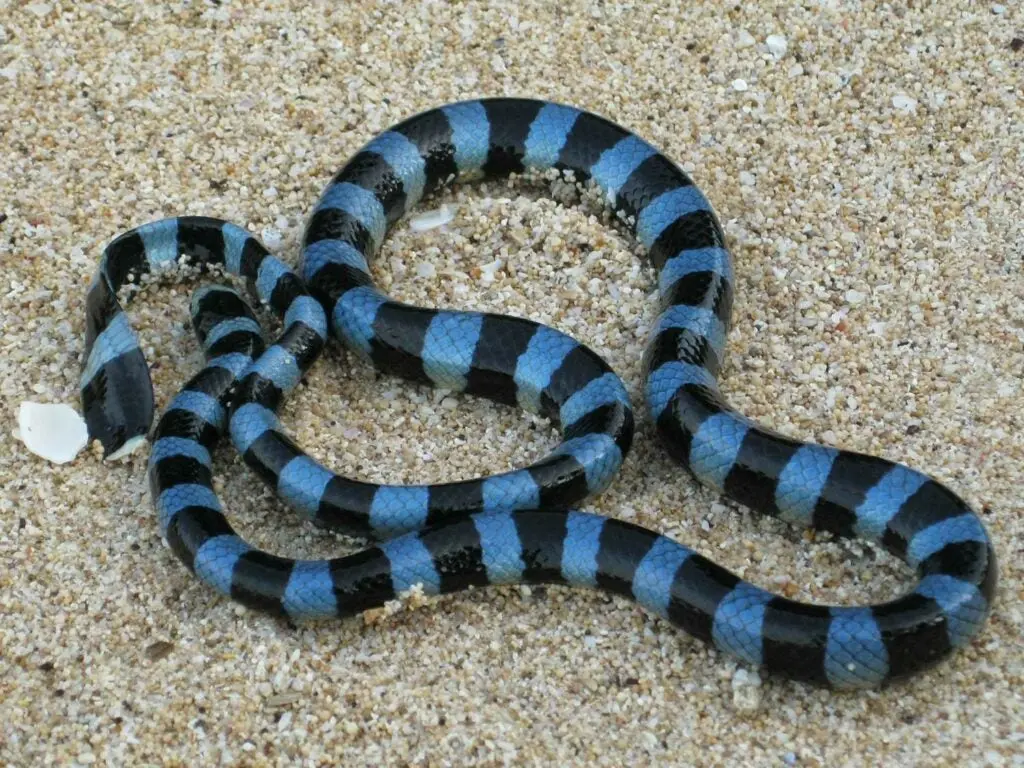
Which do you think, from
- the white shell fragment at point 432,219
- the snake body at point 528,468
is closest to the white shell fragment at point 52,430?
the snake body at point 528,468

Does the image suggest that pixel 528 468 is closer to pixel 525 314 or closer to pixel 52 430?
pixel 525 314

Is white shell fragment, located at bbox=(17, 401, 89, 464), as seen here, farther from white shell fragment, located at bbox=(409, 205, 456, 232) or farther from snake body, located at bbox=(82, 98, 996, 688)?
white shell fragment, located at bbox=(409, 205, 456, 232)

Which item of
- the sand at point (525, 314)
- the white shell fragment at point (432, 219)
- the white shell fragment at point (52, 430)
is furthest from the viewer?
the white shell fragment at point (432, 219)

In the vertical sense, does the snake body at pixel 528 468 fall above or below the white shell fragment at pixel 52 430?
above

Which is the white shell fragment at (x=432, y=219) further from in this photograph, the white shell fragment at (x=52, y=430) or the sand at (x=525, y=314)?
the white shell fragment at (x=52, y=430)

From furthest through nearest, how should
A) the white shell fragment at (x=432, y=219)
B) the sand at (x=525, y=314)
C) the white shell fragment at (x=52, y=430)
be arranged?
the white shell fragment at (x=432, y=219) < the white shell fragment at (x=52, y=430) < the sand at (x=525, y=314)

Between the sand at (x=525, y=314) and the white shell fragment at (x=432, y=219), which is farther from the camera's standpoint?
the white shell fragment at (x=432, y=219)
